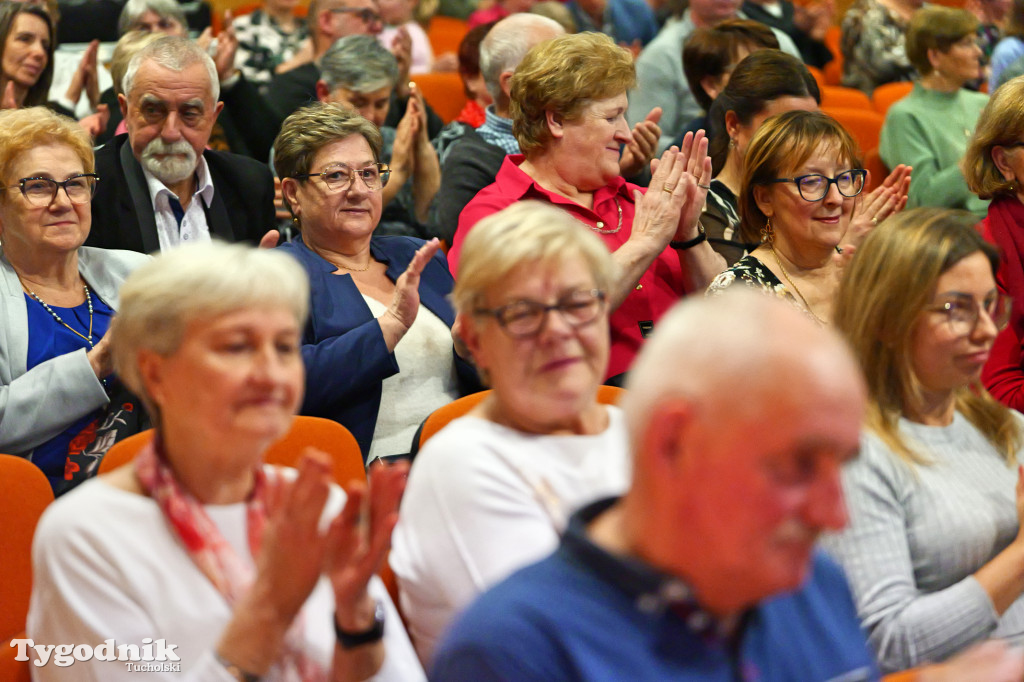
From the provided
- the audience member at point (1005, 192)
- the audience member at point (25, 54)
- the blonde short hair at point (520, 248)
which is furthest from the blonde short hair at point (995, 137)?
the audience member at point (25, 54)

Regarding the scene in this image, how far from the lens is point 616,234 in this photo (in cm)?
287

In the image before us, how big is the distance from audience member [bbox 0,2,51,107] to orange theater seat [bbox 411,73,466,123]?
5.41 ft

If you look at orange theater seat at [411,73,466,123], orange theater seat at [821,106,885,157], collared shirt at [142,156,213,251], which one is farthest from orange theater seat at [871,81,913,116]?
collared shirt at [142,156,213,251]

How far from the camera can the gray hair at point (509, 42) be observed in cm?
348

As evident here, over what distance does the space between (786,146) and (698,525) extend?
1825 millimetres

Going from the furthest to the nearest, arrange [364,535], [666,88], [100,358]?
[666,88]
[100,358]
[364,535]

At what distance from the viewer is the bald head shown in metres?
3.48

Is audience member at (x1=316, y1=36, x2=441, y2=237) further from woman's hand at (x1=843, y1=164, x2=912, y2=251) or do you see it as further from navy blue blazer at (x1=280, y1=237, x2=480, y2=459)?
woman's hand at (x1=843, y1=164, x2=912, y2=251)

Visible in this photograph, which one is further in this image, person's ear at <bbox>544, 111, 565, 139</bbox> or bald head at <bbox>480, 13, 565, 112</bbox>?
bald head at <bbox>480, 13, 565, 112</bbox>

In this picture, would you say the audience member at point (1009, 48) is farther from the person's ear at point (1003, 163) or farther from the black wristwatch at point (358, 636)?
the black wristwatch at point (358, 636)

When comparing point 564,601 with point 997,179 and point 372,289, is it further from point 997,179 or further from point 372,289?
point 997,179

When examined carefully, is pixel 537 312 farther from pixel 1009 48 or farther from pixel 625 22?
pixel 625 22

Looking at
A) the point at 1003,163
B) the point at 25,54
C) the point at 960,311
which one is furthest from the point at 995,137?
the point at 25,54

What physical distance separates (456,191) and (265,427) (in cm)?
192
